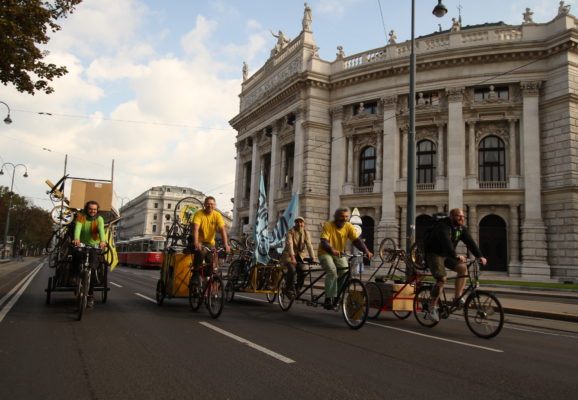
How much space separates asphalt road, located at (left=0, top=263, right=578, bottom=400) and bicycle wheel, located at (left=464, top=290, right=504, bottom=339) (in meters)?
0.19

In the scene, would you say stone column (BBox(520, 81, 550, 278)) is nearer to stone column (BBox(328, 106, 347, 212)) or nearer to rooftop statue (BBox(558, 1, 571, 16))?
rooftop statue (BBox(558, 1, 571, 16))

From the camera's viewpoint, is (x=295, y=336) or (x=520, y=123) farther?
(x=520, y=123)

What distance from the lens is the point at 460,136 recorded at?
29.0 m

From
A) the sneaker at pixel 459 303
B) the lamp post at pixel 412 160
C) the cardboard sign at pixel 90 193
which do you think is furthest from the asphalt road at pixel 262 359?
A: the lamp post at pixel 412 160

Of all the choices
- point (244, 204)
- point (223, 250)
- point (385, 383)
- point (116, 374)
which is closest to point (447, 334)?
point (385, 383)

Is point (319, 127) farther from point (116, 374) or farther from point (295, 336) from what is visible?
point (116, 374)

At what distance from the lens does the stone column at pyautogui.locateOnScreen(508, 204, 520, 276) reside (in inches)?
1042

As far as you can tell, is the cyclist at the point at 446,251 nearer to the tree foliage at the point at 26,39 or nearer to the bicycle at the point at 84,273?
the bicycle at the point at 84,273

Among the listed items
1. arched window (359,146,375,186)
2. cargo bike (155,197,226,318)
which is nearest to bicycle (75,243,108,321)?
cargo bike (155,197,226,318)

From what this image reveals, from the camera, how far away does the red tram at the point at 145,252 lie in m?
37.0

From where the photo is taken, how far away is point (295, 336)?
6289 millimetres

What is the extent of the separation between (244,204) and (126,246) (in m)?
13.0

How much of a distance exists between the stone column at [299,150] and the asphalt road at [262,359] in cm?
2673

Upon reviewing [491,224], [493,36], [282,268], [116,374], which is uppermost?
[493,36]
